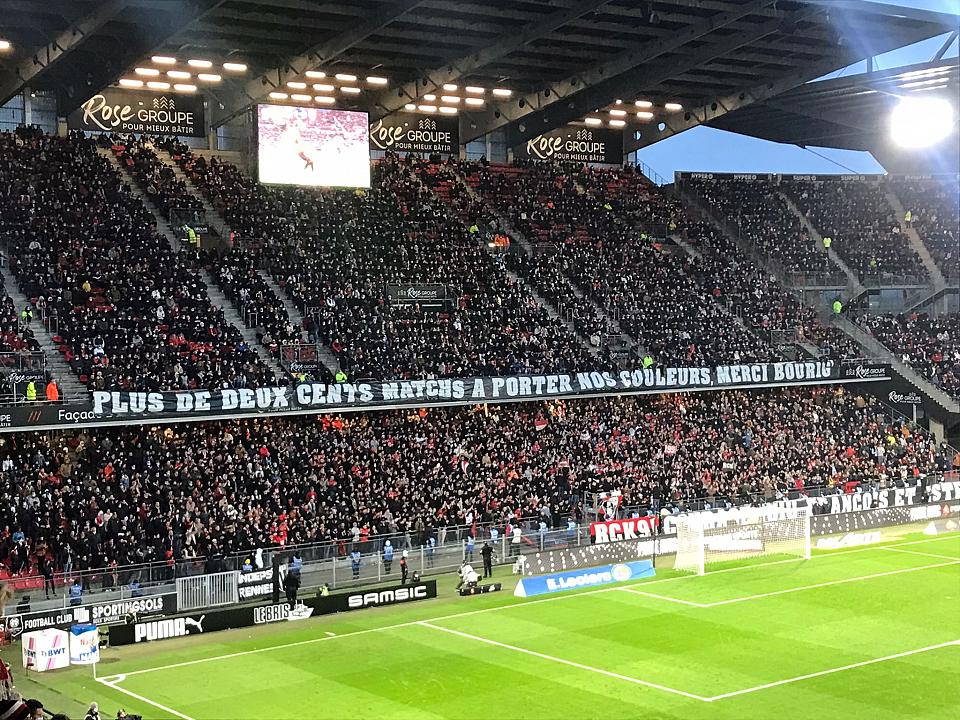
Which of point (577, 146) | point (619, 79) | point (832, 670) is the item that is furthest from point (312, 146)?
point (832, 670)

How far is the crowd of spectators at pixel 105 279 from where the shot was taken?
37.4m

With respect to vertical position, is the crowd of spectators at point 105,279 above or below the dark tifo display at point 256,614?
above

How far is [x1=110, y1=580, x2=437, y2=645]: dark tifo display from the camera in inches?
1129

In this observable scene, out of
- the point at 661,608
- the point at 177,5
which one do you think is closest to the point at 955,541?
the point at 661,608

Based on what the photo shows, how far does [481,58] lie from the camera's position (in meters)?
46.4

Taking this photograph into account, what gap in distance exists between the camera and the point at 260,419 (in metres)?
40.2

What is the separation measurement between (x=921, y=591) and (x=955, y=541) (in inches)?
400

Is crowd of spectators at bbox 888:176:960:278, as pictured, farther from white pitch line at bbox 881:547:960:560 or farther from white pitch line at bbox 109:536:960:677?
white pitch line at bbox 109:536:960:677

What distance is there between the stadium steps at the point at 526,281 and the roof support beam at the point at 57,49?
1818cm

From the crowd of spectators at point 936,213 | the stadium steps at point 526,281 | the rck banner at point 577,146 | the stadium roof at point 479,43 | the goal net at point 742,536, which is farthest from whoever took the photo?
the crowd of spectators at point 936,213

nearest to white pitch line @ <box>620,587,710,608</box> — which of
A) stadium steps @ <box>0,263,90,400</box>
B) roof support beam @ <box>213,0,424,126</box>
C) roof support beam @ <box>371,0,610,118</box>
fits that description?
stadium steps @ <box>0,263,90,400</box>

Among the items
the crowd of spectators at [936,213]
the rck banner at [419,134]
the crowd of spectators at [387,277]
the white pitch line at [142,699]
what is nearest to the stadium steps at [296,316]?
the crowd of spectators at [387,277]

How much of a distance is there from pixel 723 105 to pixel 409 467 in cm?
2618

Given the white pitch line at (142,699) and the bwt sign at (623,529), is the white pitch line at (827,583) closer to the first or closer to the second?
the bwt sign at (623,529)
